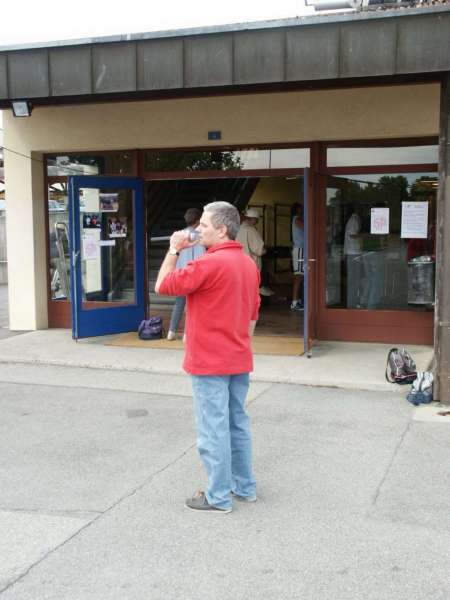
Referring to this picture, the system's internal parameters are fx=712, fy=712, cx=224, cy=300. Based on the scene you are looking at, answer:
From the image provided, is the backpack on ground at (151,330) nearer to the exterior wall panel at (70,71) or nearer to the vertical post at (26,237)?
the vertical post at (26,237)

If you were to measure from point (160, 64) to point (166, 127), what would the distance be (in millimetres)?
2744

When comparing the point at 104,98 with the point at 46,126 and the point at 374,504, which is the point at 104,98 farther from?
the point at 374,504

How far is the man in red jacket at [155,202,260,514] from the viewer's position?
4012 millimetres

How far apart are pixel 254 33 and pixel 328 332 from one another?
430 cm

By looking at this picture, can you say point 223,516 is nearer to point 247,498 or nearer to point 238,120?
point 247,498

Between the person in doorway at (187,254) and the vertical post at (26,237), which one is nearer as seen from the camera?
the person in doorway at (187,254)

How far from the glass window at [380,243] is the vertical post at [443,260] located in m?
2.59

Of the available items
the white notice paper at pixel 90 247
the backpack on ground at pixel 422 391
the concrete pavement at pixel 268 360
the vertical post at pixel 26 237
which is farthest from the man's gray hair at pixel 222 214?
the vertical post at pixel 26 237

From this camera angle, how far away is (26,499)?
445 cm

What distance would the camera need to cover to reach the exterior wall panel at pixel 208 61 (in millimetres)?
6590

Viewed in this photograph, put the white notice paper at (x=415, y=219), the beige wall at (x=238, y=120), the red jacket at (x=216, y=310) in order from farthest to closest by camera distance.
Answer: the white notice paper at (x=415, y=219) < the beige wall at (x=238, y=120) < the red jacket at (x=216, y=310)

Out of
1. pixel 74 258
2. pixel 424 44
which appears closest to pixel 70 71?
pixel 74 258

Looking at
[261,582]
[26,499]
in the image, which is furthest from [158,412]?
[261,582]

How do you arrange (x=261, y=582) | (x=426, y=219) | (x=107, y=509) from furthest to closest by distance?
1. (x=426, y=219)
2. (x=107, y=509)
3. (x=261, y=582)
